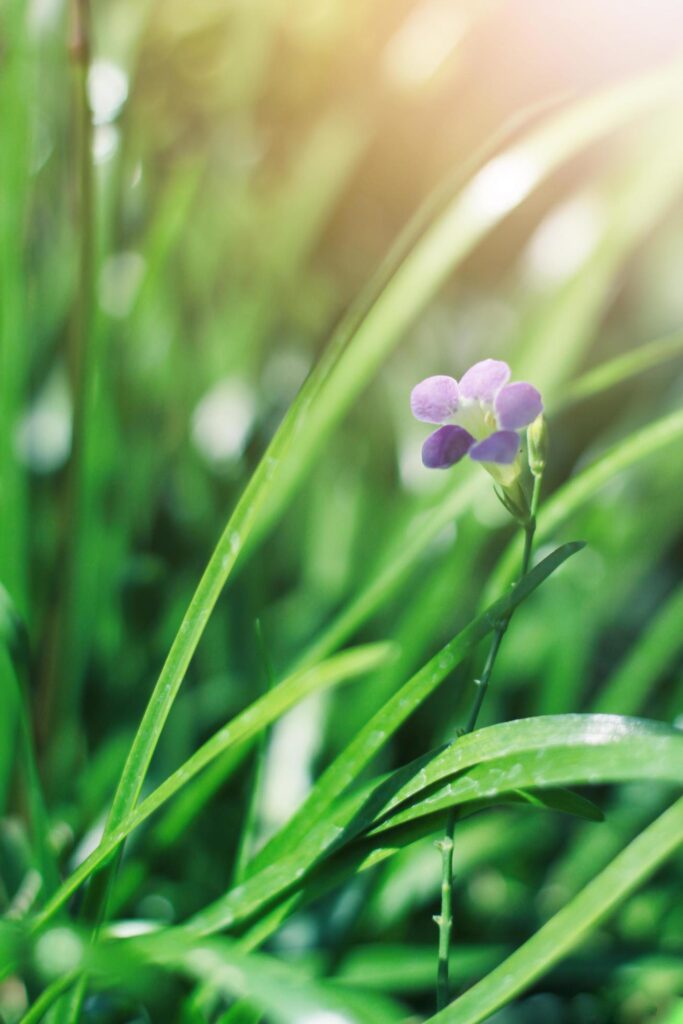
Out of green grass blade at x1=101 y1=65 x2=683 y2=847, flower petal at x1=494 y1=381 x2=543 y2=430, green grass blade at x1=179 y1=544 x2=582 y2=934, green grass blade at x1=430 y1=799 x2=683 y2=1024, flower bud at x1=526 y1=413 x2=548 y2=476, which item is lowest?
green grass blade at x1=430 y1=799 x2=683 y2=1024

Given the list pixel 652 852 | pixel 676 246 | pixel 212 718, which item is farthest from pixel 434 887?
pixel 676 246

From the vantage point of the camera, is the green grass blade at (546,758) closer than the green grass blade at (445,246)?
Yes

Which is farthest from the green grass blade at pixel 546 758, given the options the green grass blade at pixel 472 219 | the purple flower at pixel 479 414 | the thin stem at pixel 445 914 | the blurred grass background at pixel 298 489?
the green grass blade at pixel 472 219

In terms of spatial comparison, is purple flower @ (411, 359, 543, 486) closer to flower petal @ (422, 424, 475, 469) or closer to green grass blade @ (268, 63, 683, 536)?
flower petal @ (422, 424, 475, 469)

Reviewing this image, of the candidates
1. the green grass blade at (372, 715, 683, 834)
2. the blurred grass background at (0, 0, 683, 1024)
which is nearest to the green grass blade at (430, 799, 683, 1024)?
the green grass blade at (372, 715, 683, 834)

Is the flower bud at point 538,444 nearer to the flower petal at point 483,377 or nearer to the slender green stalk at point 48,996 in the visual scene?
the flower petal at point 483,377
